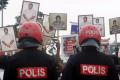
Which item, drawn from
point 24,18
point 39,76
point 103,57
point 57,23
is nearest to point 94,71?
point 103,57

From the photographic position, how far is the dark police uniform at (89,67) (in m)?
6.95

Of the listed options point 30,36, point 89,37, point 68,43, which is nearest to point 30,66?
point 30,36

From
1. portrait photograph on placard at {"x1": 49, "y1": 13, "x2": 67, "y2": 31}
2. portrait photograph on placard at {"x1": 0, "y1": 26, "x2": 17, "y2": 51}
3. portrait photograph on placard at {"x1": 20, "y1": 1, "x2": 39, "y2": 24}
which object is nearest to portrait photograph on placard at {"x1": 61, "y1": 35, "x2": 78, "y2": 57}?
portrait photograph on placard at {"x1": 49, "y1": 13, "x2": 67, "y2": 31}

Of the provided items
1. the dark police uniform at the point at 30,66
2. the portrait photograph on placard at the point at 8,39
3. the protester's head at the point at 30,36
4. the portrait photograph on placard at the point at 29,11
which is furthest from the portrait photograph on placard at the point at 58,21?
the dark police uniform at the point at 30,66

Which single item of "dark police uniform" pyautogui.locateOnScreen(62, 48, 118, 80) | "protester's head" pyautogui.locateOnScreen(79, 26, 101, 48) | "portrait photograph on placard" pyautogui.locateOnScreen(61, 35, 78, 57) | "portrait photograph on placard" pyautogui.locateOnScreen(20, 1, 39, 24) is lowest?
"portrait photograph on placard" pyautogui.locateOnScreen(61, 35, 78, 57)

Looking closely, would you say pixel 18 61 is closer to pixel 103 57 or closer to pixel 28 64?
pixel 28 64

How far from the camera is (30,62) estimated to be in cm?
683

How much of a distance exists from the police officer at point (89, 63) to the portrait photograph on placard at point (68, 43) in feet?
39.7

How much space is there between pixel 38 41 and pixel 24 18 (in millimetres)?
7607

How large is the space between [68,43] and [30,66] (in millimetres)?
13111

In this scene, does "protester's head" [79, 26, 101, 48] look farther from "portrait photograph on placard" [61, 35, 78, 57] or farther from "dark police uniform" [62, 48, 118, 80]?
"portrait photograph on placard" [61, 35, 78, 57]

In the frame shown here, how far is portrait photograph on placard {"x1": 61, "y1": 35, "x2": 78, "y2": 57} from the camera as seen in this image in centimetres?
1944

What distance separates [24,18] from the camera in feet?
47.5

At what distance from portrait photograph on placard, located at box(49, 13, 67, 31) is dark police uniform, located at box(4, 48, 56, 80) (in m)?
11.0
